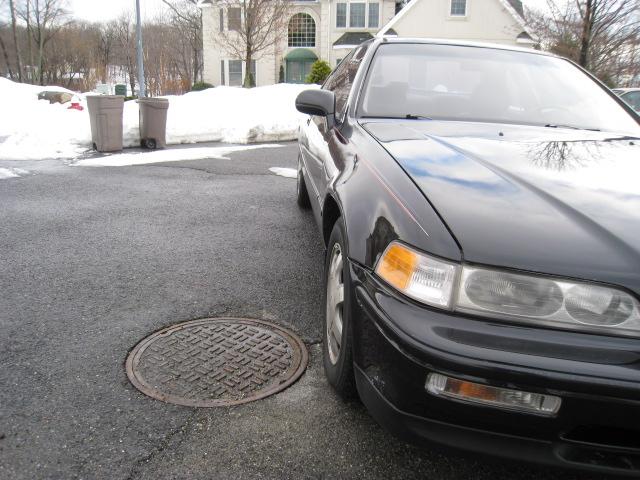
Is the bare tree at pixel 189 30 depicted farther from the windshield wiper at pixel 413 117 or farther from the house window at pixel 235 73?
the windshield wiper at pixel 413 117

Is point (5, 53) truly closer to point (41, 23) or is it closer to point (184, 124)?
point (41, 23)

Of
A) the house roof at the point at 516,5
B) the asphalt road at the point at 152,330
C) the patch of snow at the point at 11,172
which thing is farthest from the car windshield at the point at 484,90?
the house roof at the point at 516,5

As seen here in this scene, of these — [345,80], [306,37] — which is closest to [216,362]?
[345,80]

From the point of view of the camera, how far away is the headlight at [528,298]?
59.1 inches

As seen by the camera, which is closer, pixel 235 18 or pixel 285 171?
pixel 285 171

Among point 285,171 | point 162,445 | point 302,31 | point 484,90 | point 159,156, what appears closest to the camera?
point 162,445

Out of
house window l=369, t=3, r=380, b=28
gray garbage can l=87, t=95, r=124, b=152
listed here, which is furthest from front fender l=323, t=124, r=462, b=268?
house window l=369, t=3, r=380, b=28

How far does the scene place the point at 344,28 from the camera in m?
34.9

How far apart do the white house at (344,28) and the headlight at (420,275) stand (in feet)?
99.4

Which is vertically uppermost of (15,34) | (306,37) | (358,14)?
(358,14)

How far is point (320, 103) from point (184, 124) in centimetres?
944

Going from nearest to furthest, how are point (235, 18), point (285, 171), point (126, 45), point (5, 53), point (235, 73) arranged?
point (285, 171)
point (235, 18)
point (235, 73)
point (5, 53)
point (126, 45)

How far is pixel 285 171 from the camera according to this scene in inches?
328

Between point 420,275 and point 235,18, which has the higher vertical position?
point 235,18
